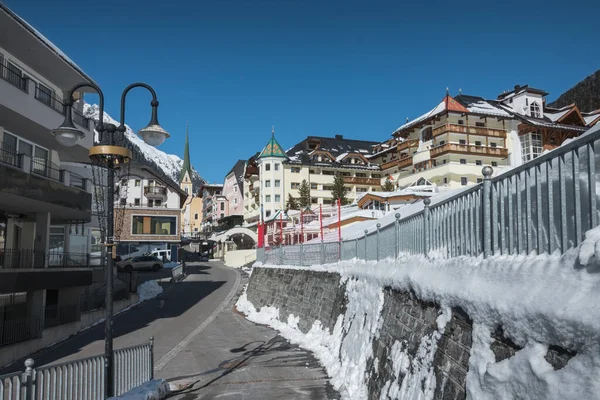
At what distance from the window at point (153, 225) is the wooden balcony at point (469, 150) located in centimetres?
3353

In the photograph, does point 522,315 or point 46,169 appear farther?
point 46,169

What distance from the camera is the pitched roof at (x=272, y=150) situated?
7831cm

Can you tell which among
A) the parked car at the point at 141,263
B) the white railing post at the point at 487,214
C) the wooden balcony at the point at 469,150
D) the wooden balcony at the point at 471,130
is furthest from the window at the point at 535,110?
the white railing post at the point at 487,214

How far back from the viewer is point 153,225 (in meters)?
61.7

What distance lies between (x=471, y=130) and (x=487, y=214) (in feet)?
186

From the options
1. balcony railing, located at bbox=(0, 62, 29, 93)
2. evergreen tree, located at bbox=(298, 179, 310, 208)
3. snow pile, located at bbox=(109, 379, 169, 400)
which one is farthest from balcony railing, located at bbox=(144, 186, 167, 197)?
snow pile, located at bbox=(109, 379, 169, 400)

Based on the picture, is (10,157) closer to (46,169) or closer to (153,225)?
(46,169)

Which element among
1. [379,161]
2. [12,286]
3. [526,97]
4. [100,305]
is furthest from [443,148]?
[12,286]

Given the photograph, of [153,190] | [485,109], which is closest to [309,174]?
[153,190]

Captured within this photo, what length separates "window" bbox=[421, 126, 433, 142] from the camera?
209ft

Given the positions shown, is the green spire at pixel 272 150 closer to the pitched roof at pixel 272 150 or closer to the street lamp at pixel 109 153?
the pitched roof at pixel 272 150

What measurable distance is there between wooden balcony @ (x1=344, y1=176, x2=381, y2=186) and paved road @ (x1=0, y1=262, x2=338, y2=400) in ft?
160

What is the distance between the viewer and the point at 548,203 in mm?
4828

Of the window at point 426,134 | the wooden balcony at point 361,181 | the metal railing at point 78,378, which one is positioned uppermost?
the window at point 426,134
